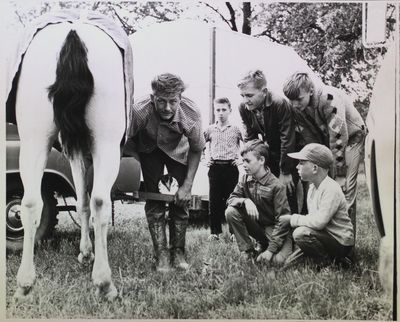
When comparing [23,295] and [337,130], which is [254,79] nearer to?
[337,130]

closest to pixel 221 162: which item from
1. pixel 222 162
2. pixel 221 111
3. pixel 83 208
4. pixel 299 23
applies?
pixel 222 162

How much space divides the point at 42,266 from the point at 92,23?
1.79 m

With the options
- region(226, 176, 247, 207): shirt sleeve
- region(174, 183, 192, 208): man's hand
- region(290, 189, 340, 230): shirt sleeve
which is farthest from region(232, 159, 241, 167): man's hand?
region(290, 189, 340, 230): shirt sleeve

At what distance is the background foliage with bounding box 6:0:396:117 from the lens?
458 centimetres

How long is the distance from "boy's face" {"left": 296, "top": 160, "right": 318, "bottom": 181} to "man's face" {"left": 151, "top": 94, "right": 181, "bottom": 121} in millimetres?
1009

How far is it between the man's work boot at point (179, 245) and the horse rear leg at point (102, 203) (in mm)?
490

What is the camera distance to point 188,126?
15.1 ft

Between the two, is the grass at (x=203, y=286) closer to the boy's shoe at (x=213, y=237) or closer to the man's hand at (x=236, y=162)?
the boy's shoe at (x=213, y=237)

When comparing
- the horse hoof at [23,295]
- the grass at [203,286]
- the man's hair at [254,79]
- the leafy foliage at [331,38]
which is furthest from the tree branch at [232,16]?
the horse hoof at [23,295]

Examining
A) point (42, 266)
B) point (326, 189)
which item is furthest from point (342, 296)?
point (42, 266)

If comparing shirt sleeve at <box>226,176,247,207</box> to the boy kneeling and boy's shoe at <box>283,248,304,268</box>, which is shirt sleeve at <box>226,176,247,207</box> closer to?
the boy kneeling

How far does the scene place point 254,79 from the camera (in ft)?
15.1

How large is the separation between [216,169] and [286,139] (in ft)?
1.84

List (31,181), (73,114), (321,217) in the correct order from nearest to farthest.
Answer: (73,114)
(31,181)
(321,217)
